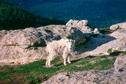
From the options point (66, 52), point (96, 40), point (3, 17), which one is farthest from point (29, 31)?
point (3, 17)

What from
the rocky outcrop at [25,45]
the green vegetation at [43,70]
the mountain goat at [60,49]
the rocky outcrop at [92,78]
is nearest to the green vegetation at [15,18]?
the rocky outcrop at [25,45]

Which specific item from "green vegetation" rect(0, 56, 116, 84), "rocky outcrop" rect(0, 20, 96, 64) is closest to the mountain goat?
"green vegetation" rect(0, 56, 116, 84)

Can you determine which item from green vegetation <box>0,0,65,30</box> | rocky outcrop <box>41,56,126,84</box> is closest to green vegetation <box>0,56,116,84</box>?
rocky outcrop <box>41,56,126,84</box>

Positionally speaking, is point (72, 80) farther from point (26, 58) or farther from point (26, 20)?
point (26, 20)

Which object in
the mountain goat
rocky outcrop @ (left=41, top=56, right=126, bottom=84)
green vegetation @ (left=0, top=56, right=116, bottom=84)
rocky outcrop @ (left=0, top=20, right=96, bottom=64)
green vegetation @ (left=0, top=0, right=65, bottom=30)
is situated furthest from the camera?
green vegetation @ (left=0, top=0, right=65, bottom=30)

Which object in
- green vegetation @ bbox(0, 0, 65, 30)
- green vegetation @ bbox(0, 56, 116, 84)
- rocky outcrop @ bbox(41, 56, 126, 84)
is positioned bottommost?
green vegetation @ bbox(0, 56, 116, 84)

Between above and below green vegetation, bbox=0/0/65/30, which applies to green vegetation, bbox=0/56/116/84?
below

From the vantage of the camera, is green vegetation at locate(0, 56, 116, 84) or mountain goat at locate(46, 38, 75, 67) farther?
mountain goat at locate(46, 38, 75, 67)

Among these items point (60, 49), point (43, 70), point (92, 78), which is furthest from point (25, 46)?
point (92, 78)

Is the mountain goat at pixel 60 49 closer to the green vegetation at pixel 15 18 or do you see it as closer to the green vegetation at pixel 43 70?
A: the green vegetation at pixel 43 70

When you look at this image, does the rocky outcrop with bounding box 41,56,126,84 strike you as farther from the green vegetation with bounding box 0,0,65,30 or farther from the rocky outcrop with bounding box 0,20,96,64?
the green vegetation with bounding box 0,0,65,30

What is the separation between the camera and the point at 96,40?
1731 inches

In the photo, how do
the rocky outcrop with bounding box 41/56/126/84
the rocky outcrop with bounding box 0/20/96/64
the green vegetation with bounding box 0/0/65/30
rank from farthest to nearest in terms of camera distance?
the green vegetation with bounding box 0/0/65/30, the rocky outcrop with bounding box 0/20/96/64, the rocky outcrop with bounding box 41/56/126/84

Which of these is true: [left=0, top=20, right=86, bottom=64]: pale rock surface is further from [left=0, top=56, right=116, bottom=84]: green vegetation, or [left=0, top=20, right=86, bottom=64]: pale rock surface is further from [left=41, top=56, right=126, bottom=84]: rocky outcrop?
[left=41, top=56, right=126, bottom=84]: rocky outcrop
